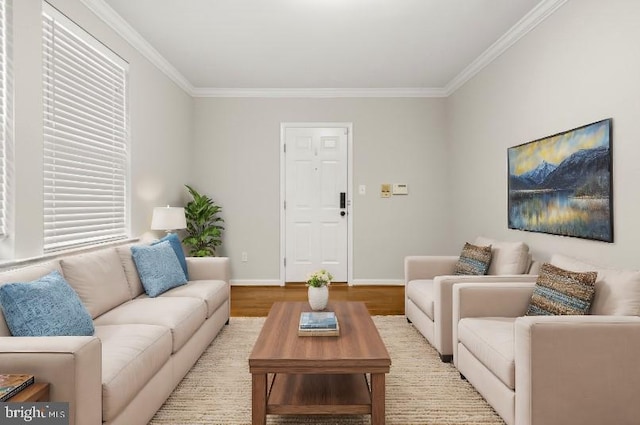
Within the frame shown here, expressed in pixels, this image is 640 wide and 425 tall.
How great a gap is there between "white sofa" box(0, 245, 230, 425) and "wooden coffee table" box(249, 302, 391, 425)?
0.56m

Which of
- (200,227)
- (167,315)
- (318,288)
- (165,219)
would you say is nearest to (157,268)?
(167,315)

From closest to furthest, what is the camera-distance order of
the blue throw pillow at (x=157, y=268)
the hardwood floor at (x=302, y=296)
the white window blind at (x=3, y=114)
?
1. the white window blind at (x=3, y=114)
2. the blue throw pillow at (x=157, y=268)
3. the hardwood floor at (x=302, y=296)

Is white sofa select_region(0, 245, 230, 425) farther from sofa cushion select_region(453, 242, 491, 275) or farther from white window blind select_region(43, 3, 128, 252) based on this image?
sofa cushion select_region(453, 242, 491, 275)

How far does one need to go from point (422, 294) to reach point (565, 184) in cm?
137

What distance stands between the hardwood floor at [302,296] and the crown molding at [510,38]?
2756mm

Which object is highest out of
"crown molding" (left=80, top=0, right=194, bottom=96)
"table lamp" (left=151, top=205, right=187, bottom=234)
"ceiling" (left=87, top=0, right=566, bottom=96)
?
"ceiling" (left=87, top=0, right=566, bottom=96)

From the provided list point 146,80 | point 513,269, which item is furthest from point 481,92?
point 146,80

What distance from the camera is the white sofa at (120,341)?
1.52 m

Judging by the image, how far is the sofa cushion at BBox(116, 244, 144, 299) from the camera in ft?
10.2

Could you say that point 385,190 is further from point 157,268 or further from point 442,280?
point 157,268

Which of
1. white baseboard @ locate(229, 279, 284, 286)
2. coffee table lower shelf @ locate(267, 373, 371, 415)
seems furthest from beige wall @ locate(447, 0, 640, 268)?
white baseboard @ locate(229, 279, 284, 286)

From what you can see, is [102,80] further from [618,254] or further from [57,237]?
[618,254]

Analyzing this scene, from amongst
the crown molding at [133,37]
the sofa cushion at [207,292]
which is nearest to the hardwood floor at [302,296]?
the sofa cushion at [207,292]

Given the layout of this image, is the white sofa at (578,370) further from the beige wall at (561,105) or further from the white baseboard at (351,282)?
the white baseboard at (351,282)
